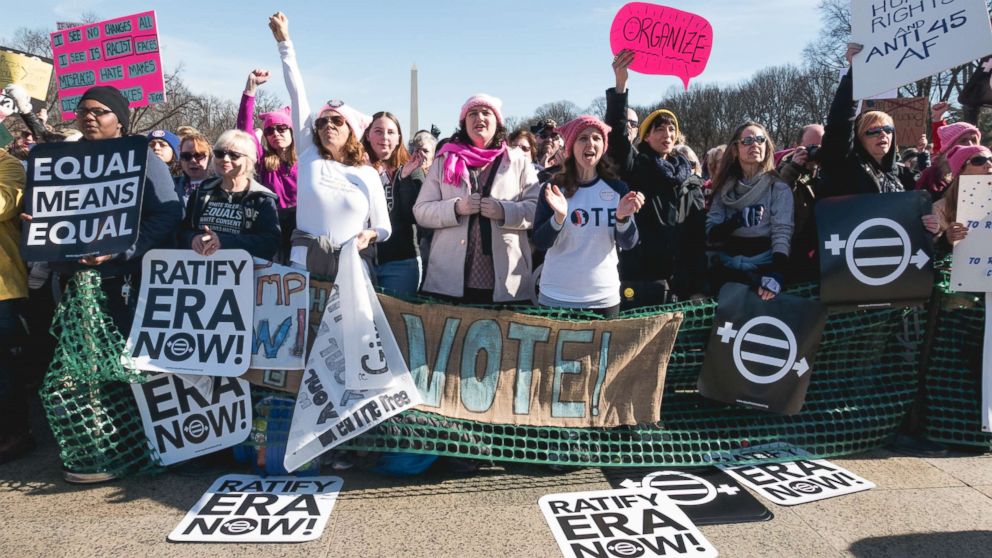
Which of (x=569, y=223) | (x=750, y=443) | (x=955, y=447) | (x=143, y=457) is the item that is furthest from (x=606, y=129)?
(x=143, y=457)

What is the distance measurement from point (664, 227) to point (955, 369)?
7.03 ft

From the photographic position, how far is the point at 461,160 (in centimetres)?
417

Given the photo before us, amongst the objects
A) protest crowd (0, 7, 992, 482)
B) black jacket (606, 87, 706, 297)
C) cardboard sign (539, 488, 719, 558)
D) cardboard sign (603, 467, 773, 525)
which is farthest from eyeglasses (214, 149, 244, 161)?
cardboard sign (603, 467, 773, 525)

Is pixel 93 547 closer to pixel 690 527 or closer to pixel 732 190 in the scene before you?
pixel 690 527

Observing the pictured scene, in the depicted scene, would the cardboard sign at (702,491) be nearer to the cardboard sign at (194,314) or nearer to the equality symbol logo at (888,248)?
the equality symbol logo at (888,248)

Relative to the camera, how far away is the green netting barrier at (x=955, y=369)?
4.16m

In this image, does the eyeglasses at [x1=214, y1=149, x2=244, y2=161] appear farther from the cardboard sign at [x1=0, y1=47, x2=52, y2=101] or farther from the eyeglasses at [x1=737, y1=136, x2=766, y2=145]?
the cardboard sign at [x1=0, y1=47, x2=52, y2=101]

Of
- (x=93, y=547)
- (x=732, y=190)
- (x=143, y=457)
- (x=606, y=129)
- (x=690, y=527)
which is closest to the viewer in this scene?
(x=93, y=547)

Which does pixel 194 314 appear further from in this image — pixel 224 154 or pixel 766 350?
pixel 766 350

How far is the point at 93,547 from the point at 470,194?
2724 mm

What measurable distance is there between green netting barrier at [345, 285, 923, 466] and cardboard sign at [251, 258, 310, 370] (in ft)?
2.14

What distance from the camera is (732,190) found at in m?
4.34

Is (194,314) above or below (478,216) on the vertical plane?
below

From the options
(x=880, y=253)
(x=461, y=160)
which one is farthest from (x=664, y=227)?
(x=461, y=160)
